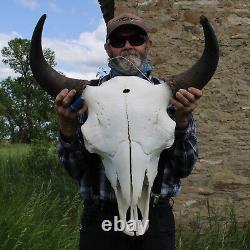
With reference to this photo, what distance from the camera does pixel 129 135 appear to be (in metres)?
2.19

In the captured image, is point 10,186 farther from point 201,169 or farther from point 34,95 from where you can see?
point 34,95

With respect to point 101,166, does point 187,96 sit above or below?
above

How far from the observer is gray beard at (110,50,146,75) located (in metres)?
2.70

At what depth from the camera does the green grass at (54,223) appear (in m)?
4.38

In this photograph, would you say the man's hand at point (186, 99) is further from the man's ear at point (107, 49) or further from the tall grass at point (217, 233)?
the tall grass at point (217, 233)

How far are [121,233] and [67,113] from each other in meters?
0.73

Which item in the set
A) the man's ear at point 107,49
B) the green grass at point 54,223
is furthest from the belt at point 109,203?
the green grass at point 54,223

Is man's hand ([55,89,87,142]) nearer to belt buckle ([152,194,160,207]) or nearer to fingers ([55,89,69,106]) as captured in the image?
fingers ([55,89,69,106])

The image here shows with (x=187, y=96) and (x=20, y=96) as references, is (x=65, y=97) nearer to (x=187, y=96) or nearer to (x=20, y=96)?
(x=187, y=96)

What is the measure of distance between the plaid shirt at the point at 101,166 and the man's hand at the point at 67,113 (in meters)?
0.06

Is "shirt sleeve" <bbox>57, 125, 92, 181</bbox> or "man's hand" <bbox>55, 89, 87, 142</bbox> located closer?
"man's hand" <bbox>55, 89, 87, 142</bbox>

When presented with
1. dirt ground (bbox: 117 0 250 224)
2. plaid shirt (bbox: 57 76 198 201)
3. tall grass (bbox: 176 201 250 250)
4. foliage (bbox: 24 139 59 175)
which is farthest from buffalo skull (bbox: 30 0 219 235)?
foliage (bbox: 24 139 59 175)

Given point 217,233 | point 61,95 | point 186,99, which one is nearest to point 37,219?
point 217,233

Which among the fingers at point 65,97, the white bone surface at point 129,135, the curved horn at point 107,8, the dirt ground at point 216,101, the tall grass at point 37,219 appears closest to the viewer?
the white bone surface at point 129,135
